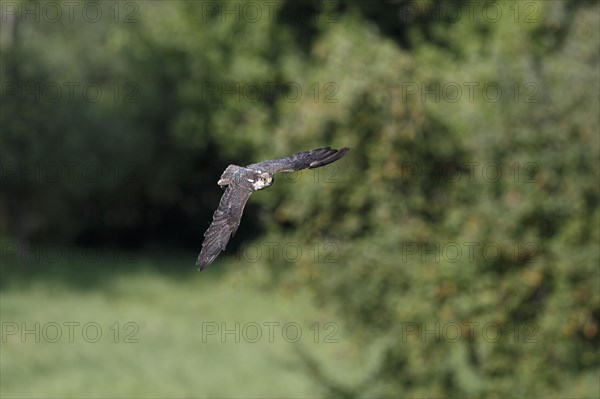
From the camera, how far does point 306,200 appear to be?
17.1 metres

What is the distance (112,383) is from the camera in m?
20.4

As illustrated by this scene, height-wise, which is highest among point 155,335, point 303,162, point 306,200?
point 303,162

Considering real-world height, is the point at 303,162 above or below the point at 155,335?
above

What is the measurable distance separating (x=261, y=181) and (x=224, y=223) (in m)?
0.54

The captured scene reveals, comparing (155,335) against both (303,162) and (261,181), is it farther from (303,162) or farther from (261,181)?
(261,181)

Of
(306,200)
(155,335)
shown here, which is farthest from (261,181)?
(155,335)

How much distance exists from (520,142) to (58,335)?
11173 millimetres

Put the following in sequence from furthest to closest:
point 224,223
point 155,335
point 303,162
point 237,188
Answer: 1. point 155,335
2. point 303,162
3. point 237,188
4. point 224,223

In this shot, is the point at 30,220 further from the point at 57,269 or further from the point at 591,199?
the point at 591,199

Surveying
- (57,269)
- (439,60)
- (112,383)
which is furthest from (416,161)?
(57,269)

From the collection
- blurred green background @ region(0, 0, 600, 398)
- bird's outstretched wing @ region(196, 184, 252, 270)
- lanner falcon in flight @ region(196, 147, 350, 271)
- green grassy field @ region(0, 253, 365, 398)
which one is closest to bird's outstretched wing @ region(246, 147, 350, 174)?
lanner falcon in flight @ region(196, 147, 350, 271)

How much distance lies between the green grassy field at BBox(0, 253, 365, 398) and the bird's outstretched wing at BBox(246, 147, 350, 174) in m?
9.24

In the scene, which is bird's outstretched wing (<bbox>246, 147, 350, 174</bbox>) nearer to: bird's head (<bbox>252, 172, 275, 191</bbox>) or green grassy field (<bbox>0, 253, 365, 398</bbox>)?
bird's head (<bbox>252, 172, 275, 191</bbox>)

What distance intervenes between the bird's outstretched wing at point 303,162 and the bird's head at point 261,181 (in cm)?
9
